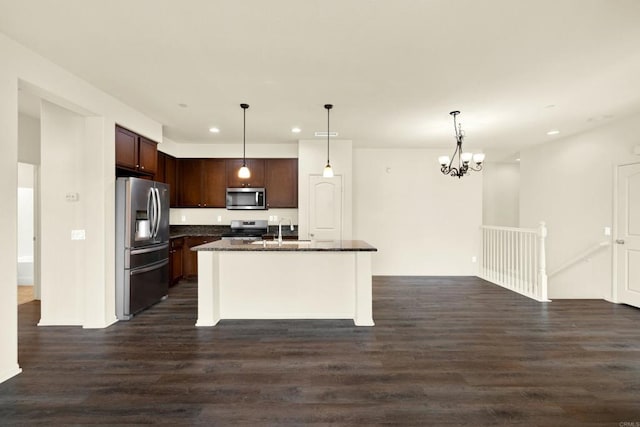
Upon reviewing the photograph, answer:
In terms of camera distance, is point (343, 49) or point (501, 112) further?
point (501, 112)

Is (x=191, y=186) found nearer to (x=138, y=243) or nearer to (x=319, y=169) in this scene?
(x=138, y=243)

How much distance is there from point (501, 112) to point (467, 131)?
97 cm

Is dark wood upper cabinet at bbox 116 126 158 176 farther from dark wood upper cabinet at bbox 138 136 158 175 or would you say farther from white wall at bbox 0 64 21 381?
white wall at bbox 0 64 21 381

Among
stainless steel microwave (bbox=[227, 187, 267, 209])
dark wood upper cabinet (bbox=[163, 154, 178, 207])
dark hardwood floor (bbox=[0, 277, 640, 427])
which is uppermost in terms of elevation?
dark wood upper cabinet (bbox=[163, 154, 178, 207])

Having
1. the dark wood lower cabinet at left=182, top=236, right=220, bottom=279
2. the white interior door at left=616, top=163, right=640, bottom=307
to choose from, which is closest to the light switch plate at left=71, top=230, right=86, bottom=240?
the dark wood lower cabinet at left=182, top=236, right=220, bottom=279

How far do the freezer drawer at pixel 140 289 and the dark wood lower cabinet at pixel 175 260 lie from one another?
78 cm

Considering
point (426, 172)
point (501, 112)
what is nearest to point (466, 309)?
point (501, 112)

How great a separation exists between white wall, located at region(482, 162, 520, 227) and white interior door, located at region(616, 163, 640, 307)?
3.52 metres

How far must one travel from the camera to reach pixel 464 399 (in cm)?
223

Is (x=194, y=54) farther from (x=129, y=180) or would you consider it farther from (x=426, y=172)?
(x=426, y=172)

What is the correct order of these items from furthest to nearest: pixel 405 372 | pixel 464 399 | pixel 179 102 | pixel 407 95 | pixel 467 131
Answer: pixel 467 131 → pixel 179 102 → pixel 407 95 → pixel 405 372 → pixel 464 399

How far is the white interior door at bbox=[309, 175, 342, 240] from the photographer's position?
5816mm

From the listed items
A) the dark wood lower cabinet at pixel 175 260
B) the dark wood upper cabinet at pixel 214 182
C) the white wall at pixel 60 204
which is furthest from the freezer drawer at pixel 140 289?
the dark wood upper cabinet at pixel 214 182

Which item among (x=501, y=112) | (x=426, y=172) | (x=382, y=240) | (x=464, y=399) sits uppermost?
(x=501, y=112)
